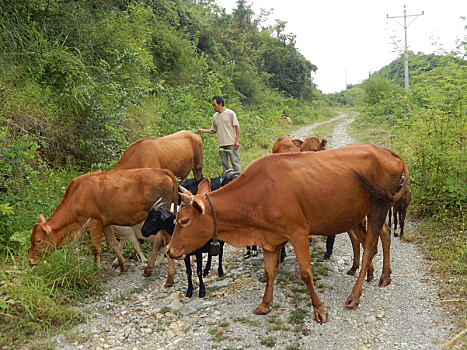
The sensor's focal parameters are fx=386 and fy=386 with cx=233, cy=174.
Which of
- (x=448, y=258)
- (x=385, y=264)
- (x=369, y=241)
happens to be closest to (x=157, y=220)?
(x=369, y=241)

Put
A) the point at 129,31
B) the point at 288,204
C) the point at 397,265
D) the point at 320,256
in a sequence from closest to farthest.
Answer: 1. the point at 288,204
2. the point at 397,265
3. the point at 320,256
4. the point at 129,31

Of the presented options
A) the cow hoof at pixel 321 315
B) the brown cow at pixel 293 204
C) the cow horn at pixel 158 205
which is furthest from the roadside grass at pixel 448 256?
the cow horn at pixel 158 205

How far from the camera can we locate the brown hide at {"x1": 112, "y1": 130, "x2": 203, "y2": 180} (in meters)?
7.54

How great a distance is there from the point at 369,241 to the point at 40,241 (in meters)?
4.56

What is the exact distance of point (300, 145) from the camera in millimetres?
8734

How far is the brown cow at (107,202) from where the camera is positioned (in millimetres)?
5734

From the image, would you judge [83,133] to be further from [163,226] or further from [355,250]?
[355,250]

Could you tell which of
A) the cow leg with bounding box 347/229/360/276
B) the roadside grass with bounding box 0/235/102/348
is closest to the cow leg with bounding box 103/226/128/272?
the roadside grass with bounding box 0/235/102/348

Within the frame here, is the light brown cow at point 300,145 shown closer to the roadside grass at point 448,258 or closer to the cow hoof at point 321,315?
the roadside grass at point 448,258

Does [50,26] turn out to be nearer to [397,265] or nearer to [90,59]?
[90,59]

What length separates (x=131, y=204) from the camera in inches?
235

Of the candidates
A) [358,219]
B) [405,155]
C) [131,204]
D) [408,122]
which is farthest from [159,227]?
[408,122]

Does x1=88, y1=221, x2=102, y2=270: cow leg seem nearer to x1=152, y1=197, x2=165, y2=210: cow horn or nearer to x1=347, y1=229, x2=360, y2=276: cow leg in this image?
x1=152, y1=197, x2=165, y2=210: cow horn

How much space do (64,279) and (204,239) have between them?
2.04m
